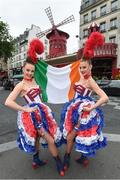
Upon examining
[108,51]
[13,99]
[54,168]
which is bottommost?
[54,168]

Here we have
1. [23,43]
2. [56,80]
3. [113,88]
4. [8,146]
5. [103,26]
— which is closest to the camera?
[56,80]

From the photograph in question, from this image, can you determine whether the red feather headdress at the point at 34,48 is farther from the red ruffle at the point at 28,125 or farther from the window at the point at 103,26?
the window at the point at 103,26

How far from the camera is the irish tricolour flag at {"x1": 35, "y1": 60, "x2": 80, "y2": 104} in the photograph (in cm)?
414

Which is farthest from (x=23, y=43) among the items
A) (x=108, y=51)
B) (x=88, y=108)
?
(x=88, y=108)

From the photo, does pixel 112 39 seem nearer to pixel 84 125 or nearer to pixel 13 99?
pixel 84 125

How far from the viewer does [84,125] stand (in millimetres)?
3713

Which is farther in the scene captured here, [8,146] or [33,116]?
[8,146]

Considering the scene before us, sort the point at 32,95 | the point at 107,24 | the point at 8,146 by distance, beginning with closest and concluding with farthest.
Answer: the point at 32,95, the point at 8,146, the point at 107,24

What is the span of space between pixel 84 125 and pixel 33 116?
732 mm

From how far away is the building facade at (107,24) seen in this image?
103 feet

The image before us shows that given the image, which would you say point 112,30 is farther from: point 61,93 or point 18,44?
point 18,44

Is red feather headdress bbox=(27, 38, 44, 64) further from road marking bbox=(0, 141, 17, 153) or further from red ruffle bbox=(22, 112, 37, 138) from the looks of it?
road marking bbox=(0, 141, 17, 153)

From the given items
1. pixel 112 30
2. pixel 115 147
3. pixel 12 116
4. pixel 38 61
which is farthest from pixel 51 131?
pixel 112 30

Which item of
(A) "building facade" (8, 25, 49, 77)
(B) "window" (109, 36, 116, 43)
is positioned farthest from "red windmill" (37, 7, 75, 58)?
(A) "building facade" (8, 25, 49, 77)
